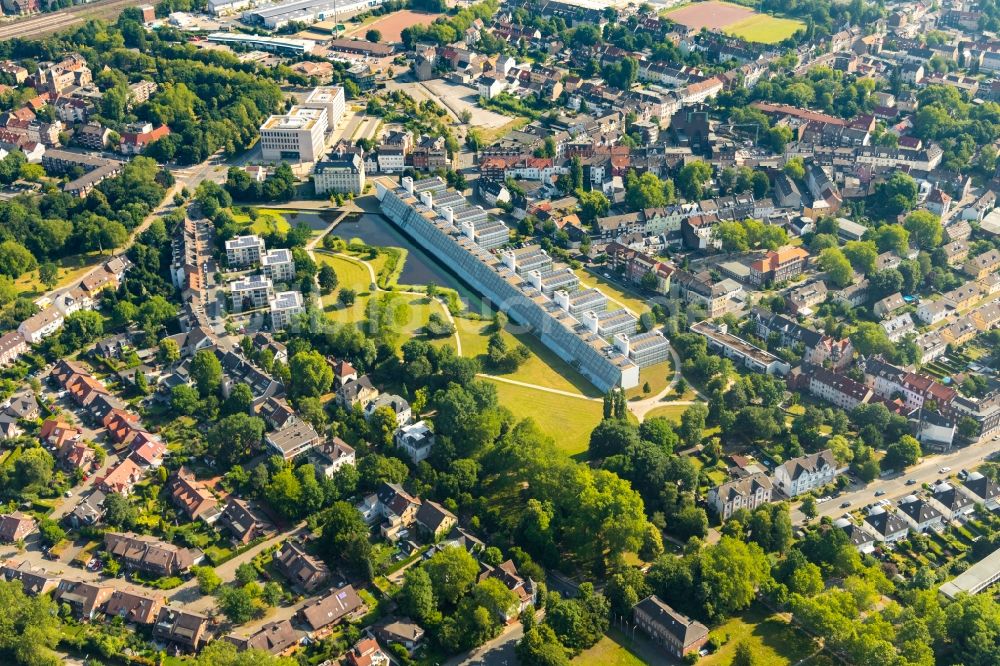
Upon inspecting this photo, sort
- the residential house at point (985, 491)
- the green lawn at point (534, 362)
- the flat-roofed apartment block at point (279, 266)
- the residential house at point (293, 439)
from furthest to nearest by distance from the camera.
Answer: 1. the flat-roofed apartment block at point (279, 266)
2. the green lawn at point (534, 362)
3. the residential house at point (293, 439)
4. the residential house at point (985, 491)

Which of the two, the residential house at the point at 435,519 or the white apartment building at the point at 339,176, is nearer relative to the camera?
the residential house at the point at 435,519

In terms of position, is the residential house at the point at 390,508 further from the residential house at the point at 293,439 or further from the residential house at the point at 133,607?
the residential house at the point at 133,607

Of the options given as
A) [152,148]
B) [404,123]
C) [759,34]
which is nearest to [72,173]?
[152,148]

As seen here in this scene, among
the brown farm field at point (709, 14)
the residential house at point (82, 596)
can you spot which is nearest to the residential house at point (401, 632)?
the residential house at point (82, 596)

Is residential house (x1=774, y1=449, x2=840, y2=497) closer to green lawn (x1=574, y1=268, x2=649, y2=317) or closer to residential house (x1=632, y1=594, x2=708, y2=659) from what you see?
residential house (x1=632, y1=594, x2=708, y2=659)

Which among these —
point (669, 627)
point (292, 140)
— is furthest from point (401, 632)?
point (292, 140)

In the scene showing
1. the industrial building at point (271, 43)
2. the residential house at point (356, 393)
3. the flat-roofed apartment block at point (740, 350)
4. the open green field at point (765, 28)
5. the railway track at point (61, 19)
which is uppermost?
the railway track at point (61, 19)

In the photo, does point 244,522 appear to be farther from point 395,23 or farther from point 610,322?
point 395,23
